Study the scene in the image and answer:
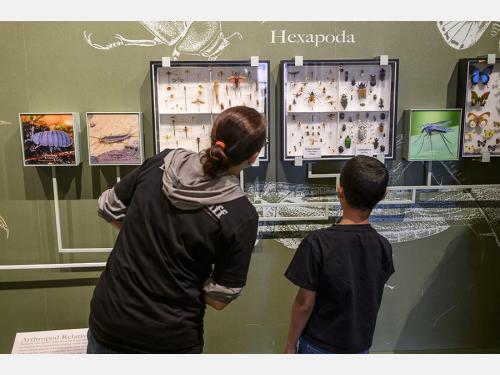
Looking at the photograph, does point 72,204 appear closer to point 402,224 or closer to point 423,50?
point 402,224

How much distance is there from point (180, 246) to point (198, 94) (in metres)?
1.10

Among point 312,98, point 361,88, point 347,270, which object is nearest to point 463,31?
point 361,88

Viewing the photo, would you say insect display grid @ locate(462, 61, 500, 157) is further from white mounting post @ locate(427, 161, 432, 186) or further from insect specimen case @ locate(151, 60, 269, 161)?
insect specimen case @ locate(151, 60, 269, 161)

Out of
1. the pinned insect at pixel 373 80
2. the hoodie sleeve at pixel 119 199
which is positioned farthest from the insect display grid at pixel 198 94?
the hoodie sleeve at pixel 119 199

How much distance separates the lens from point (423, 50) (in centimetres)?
228

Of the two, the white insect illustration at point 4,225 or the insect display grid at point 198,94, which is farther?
the white insect illustration at point 4,225

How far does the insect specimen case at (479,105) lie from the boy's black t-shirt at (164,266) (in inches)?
58.8

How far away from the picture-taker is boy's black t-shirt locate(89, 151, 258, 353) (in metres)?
1.30

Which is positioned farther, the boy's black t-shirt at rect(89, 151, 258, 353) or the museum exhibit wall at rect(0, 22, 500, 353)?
the museum exhibit wall at rect(0, 22, 500, 353)

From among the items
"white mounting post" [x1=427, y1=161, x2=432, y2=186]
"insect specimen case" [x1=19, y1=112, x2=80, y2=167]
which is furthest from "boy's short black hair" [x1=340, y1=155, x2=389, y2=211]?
"insect specimen case" [x1=19, y1=112, x2=80, y2=167]

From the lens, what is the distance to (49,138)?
2.14m

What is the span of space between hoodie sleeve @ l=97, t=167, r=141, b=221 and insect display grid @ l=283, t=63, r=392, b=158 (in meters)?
0.99

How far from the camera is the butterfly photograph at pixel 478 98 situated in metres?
2.27

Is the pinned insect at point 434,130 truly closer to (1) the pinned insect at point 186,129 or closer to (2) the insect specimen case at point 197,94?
(2) the insect specimen case at point 197,94
